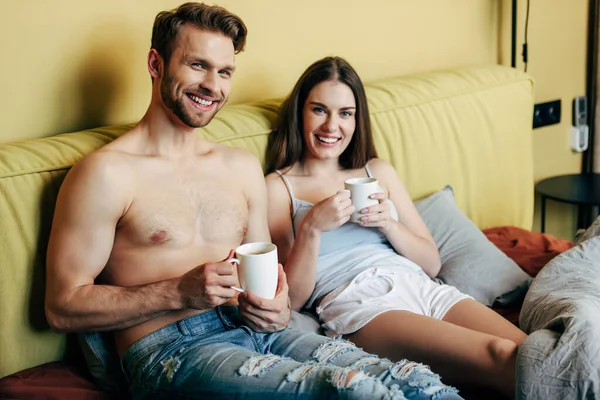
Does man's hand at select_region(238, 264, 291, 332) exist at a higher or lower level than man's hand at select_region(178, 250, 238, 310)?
lower

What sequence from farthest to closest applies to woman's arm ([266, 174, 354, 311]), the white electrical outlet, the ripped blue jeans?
1. the white electrical outlet
2. woman's arm ([266, 174, 354, 311])
3. the ripped blue jeans

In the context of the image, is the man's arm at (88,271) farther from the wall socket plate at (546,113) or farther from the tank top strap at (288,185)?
the wall socket plate at (546,113)

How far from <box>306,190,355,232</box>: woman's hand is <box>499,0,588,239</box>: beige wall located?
5.35 ft

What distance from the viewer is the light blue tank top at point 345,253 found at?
1.93 metres

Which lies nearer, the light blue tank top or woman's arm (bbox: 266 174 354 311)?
woman's arm (bbox: 266 174 354 311)

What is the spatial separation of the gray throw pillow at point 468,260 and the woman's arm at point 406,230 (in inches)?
3.6

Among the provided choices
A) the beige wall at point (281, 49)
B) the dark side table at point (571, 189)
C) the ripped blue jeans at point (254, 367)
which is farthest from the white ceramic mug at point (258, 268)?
the dark side table at point (571, 189)

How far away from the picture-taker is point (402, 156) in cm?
238

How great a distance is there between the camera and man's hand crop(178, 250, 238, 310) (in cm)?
147

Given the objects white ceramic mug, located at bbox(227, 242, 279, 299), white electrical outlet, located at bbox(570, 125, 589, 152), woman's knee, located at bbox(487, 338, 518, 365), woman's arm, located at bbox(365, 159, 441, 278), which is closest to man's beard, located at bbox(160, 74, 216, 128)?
white ceramic mug, located at bbox(227, 242, 279, 299)

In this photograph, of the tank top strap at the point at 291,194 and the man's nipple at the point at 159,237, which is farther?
the tank top strap at the point at 291,194

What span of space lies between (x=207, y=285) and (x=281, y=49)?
1109 millimetres

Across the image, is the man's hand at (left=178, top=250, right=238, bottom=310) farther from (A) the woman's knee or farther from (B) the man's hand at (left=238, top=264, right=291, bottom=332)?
(A) the woman's knee

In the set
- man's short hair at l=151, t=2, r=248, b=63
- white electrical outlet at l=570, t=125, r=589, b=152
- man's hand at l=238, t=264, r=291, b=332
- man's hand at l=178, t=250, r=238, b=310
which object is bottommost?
white electrical outlet at l=570, t=125, r=589, b=152
